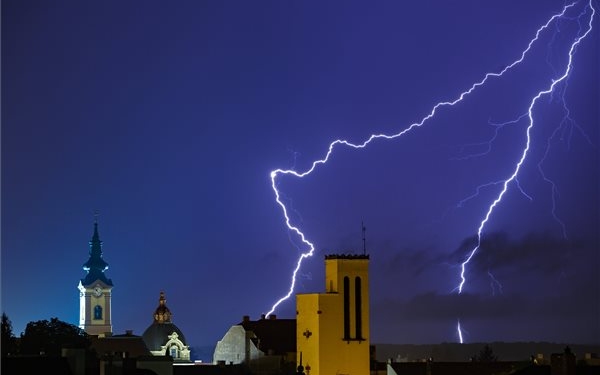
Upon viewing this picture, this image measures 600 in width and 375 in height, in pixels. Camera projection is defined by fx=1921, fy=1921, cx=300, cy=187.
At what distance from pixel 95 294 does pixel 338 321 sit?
243 ft

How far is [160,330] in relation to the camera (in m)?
113

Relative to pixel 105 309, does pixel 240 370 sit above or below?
below

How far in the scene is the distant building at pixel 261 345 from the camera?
7856cm

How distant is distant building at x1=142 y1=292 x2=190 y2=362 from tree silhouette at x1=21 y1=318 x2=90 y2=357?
1414 centimetres

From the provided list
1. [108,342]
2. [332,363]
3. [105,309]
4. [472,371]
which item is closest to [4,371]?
[332,363]

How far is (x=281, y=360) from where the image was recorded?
77875mm

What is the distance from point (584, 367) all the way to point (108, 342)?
6372 centimetres

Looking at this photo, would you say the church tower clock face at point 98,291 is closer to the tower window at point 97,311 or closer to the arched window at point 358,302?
the tower window at point 97,311

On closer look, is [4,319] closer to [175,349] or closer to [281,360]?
[281,360]

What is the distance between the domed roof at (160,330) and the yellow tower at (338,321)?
4384 centimetres

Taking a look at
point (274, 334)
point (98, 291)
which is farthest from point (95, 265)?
point (274, 334)

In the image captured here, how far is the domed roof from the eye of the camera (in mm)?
112312

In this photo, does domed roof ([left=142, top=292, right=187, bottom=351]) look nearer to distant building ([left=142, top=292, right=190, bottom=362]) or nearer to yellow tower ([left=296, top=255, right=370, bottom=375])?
distant building ([left=142, top=292, right=190, bottom=362])

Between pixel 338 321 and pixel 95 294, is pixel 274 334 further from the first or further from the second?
pixel 95 294
